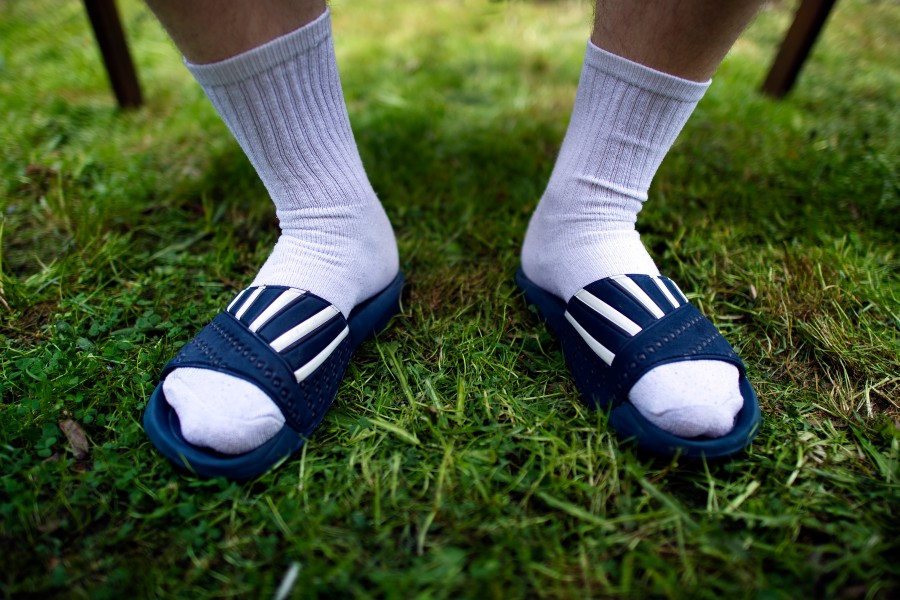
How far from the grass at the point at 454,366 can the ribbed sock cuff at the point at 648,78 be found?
384 mm

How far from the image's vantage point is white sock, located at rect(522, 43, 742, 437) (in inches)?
30.1

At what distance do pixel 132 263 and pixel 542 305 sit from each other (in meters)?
0.82

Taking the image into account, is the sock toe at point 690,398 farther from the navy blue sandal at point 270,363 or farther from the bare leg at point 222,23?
the bare leg at point 222,23

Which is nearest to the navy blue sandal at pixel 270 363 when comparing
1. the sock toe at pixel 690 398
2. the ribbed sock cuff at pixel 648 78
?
the sock toe at pixel 690 398

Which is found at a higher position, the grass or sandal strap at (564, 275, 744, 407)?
sandal strap at (564, 275, 744, 407)

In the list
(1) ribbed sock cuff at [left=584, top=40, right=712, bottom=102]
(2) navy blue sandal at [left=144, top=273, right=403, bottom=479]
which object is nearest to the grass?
(2) navy blue sandal at [left=144, top=273, right=403, bottom=479]

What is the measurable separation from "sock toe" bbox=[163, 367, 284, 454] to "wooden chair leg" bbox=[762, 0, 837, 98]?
1718 millimetres

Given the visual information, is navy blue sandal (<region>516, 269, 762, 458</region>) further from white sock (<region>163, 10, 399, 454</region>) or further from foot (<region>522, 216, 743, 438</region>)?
white sock (<region>163, 10, 399, 454</region>)

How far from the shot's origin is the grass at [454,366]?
674 millimetres

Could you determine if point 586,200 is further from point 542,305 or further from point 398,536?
point 398,536

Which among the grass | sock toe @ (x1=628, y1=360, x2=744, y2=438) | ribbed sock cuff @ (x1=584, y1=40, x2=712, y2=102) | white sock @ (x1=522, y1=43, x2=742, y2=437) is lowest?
the grass

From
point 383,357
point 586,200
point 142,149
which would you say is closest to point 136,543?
point 383,357

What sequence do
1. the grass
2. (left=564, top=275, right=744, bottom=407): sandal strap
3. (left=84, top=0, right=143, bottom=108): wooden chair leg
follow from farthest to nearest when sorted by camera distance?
(left=84, top=0, right=143, bottom=108): wooden chair leg, (left=564, top=275, right=744, bottom=407): sandal strap, the grass

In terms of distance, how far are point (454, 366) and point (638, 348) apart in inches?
11.7
